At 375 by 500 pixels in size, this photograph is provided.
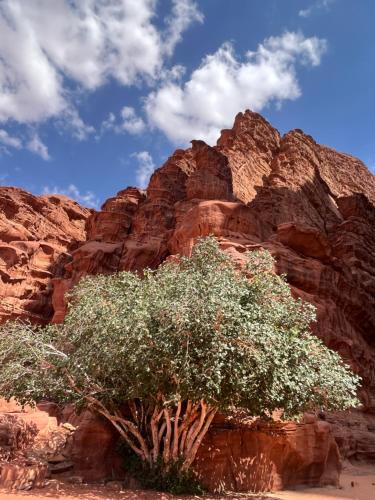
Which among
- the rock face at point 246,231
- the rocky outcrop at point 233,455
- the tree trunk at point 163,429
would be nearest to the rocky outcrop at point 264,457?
the rocky outcrop at point 233,455

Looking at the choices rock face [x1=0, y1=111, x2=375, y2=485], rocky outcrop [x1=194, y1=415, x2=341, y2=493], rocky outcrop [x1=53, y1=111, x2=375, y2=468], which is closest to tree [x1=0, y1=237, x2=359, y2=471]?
rocky outcrop [x1=194, y1=415, x2=341, y2=493]

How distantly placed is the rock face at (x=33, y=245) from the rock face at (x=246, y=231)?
0.15 meters

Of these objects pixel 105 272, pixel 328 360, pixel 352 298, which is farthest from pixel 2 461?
pixel 352 298

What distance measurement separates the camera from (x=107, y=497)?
1155cm

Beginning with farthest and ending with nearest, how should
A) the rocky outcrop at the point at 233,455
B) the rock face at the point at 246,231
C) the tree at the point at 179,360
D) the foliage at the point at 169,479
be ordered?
the rock face at the point at 246,231, the rocky outcrop at the point at 233,455, the foliage at the point at 169,479, the tree at the point at 179,360

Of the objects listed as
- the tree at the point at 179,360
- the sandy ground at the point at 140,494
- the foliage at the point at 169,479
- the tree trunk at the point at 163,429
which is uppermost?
the tree at the point at 179,360

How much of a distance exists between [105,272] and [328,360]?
27.8 meters

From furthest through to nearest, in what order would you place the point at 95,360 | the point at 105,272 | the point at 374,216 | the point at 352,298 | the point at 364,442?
the point at 374,216, the point at 105,272, the point at 352,298, the point at 364,442, the point at 95,360

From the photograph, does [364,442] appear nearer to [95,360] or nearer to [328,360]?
[328,360]

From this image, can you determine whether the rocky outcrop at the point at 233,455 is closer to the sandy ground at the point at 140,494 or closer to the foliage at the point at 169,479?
the sandy ground at the point at 140,494

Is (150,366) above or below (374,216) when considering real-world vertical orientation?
below

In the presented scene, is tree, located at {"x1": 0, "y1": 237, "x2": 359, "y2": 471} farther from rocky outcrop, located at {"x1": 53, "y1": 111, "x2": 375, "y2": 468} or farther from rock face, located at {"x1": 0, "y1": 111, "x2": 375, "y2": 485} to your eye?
rocky outcrop, located at {"x1": 53, "y1": 111, "x2": 375, "y2": 468}

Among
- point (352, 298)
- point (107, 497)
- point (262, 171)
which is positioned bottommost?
point (107, 497)

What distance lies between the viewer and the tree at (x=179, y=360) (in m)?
12.4
